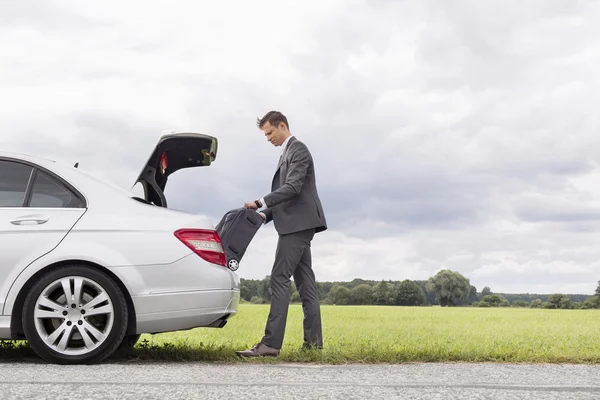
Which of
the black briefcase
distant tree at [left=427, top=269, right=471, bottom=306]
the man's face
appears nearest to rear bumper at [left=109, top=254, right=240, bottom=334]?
the black briefcase

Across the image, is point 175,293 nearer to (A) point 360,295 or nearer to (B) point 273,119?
(B) point 273,119

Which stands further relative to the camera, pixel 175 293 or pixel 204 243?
pixel 204 243

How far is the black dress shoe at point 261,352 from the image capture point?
249 inches

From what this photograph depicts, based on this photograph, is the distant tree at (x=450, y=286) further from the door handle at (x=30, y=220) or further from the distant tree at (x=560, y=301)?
the door handle at (x=30, y=220)

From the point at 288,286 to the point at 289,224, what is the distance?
0.59 metres

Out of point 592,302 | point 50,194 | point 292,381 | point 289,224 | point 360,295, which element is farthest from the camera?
point 360,295

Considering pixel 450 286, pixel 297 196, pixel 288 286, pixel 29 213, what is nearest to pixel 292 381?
pixel 288 286

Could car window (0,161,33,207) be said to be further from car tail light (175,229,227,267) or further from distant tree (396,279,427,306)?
distant tree (396,279,427,306)

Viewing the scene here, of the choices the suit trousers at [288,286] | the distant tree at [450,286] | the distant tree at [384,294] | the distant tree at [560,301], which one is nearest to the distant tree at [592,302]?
the distant tree at [560,301]

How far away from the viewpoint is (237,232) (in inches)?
251

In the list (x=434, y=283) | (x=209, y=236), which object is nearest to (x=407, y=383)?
(x=209, y=236)

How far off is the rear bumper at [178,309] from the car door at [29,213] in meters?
0.91

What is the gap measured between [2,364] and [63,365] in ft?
1.90

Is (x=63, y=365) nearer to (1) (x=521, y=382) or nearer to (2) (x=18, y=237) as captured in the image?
(2) (x=18, y=237)
